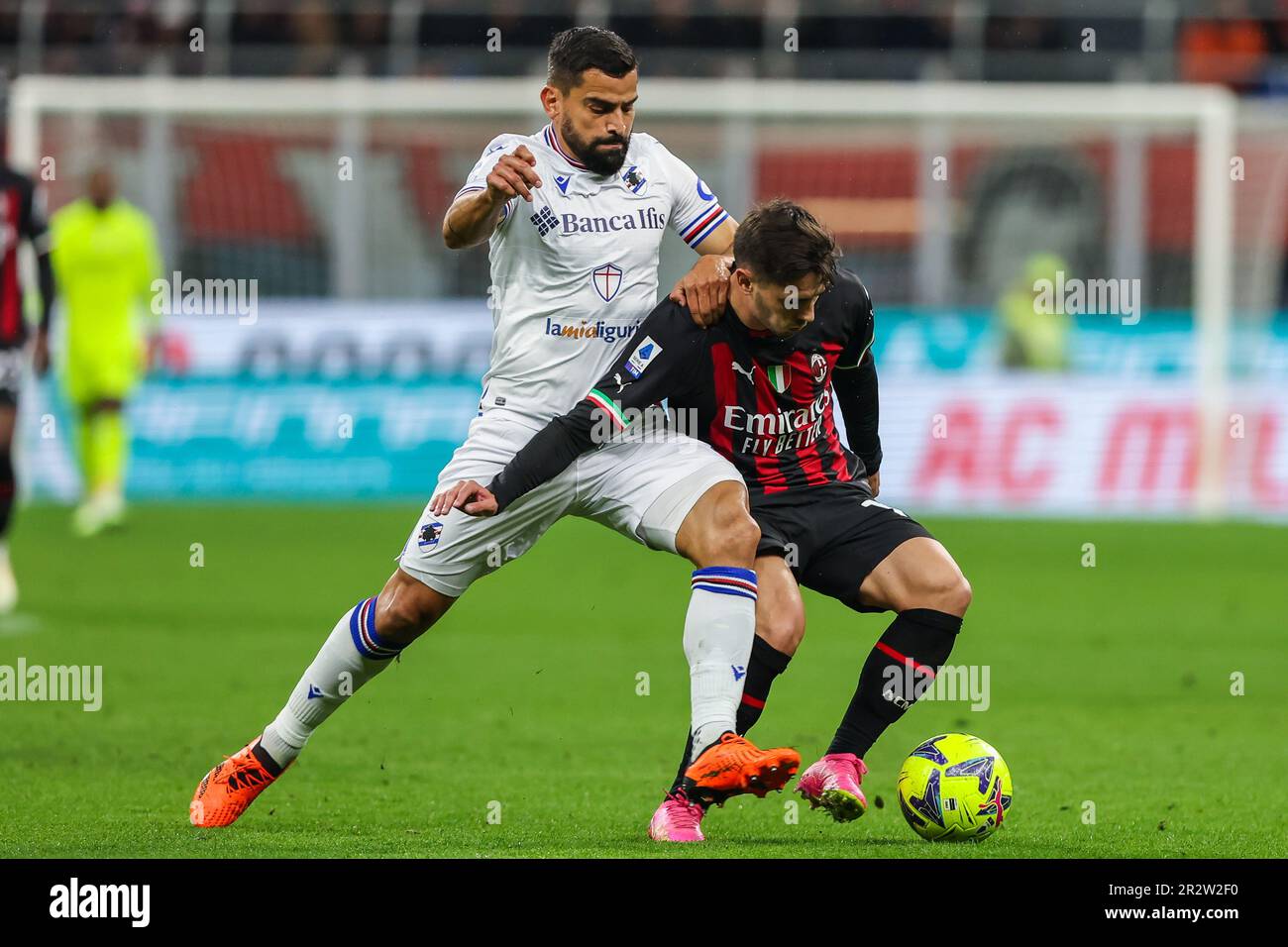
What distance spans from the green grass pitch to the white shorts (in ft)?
2.53

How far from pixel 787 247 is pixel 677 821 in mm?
1605

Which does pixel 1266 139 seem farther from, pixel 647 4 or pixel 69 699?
pixel 69 699

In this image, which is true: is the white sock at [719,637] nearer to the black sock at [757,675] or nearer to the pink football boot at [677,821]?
the pink football boot at [677,821]

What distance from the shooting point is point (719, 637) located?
558cm

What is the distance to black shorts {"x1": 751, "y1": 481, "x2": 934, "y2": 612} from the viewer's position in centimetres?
609

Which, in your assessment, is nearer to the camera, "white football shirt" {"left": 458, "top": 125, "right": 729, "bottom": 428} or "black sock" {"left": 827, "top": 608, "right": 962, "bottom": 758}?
"black sock" {"left": 827, "top": 608, "right": 962, "bottom": 758}

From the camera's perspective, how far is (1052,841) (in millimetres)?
5711

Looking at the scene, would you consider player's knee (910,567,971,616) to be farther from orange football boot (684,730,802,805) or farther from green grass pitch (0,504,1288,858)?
orange football boot (684,730,802,805)

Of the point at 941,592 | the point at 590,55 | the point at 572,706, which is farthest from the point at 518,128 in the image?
the point at 941,592

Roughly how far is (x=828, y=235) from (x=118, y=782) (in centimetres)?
300

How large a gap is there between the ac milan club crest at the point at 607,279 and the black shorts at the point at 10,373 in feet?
17.7

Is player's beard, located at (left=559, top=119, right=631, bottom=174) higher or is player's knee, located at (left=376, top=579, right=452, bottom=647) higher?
player's beard, located at (left=559, top=119, right=631, bottom=174)

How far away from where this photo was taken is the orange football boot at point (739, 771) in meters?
5.06

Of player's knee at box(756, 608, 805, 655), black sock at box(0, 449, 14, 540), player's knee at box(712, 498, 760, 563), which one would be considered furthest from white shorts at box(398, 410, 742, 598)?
black sock at box(0, 449, 14, 540)
